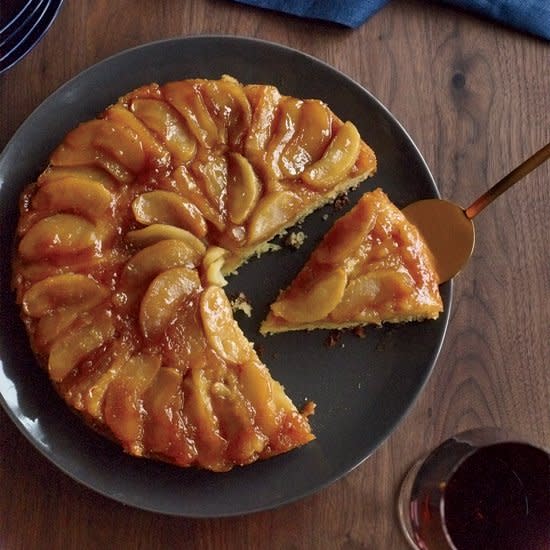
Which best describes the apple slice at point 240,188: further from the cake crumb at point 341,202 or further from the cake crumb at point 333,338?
the cake crumb at point 333,338

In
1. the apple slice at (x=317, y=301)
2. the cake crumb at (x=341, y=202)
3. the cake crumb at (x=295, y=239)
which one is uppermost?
the cake crumb at (x=341, y=202)

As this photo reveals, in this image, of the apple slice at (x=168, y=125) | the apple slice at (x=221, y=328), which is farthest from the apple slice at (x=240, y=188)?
the apple slice at (x=221, y=328)

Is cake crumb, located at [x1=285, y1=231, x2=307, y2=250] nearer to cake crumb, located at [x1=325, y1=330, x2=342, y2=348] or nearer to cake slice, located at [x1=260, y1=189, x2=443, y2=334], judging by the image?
cake slice, located at [x1=260, y1=189, x2=443, y2=334]

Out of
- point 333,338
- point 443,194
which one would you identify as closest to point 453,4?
point 443,194

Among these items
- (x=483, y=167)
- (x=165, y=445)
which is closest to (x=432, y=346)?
(x=483, y=167)

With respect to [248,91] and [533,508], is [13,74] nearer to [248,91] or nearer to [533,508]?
[248,91]

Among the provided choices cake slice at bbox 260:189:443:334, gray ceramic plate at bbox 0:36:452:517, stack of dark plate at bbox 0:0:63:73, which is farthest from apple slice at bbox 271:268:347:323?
stack of dark plate at bbox 0:0:63:73

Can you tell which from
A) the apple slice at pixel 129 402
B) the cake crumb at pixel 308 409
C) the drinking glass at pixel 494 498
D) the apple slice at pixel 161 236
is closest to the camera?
the drinking glass at pixel 494 498
